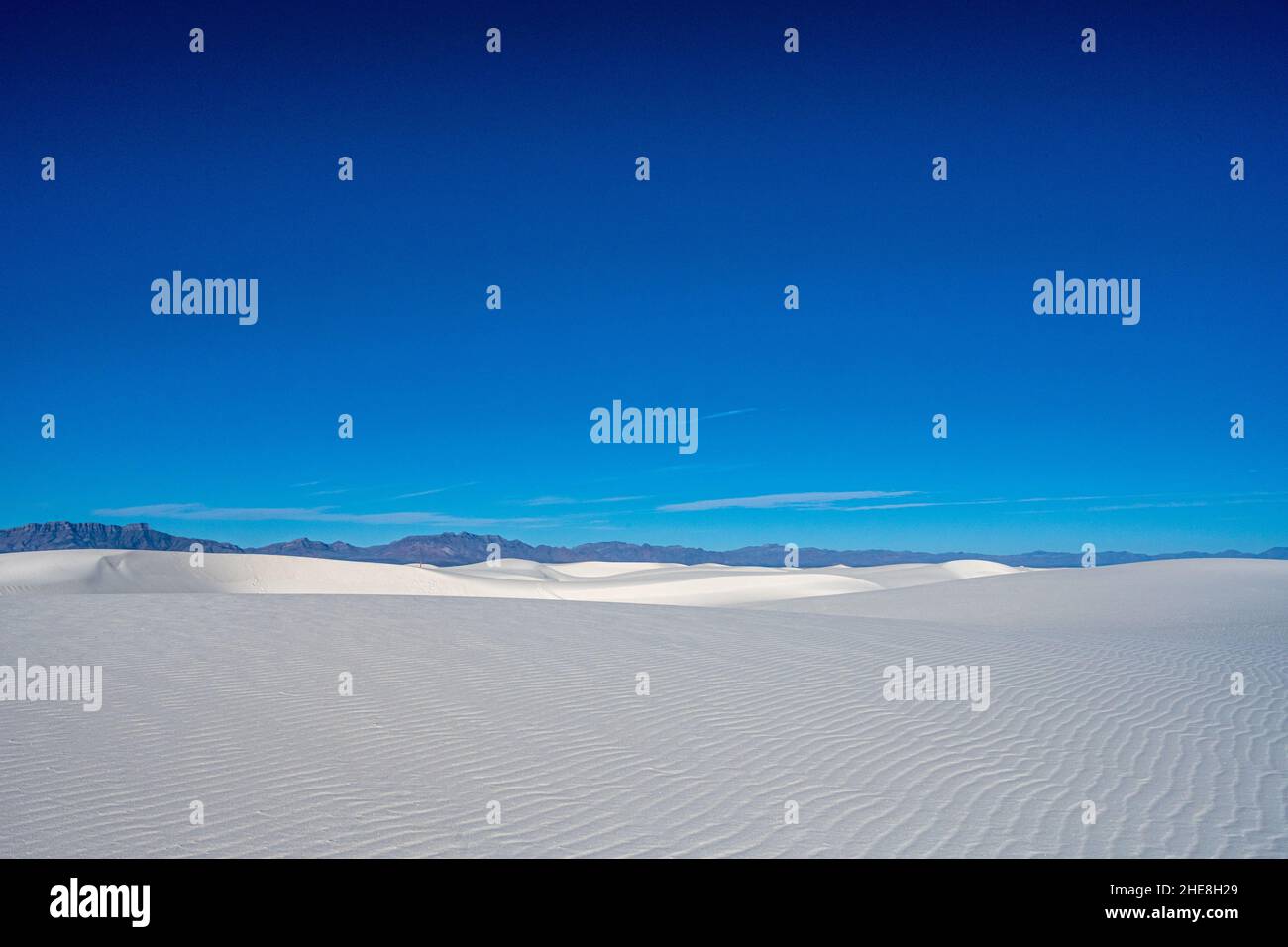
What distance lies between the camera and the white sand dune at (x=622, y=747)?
17.9 feet

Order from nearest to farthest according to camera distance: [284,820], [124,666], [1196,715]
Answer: [284,820] < [1196,715] < [124,666]

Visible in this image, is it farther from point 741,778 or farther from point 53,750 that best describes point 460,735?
point 53,750

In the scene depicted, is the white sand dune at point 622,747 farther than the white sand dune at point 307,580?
No

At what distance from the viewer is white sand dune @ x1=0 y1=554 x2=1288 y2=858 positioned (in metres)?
5.45

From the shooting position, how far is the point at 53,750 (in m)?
7.06

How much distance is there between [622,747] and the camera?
24.8 feet

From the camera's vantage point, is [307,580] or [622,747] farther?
[307,580]

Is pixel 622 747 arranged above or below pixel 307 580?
above

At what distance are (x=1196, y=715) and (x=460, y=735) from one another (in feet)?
25.5

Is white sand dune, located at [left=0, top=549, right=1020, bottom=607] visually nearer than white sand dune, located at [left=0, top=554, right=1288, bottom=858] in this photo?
No
